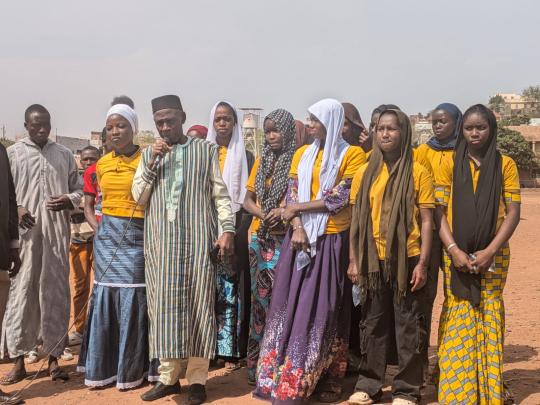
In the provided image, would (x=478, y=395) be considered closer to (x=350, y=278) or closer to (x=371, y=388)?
(x=371, y=388)

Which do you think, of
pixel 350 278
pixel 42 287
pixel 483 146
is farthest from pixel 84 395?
pixel 483 146

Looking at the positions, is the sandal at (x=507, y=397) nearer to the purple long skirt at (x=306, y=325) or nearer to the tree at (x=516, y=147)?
the purple long skirt at (x=306, y=325)

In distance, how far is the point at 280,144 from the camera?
4.96 m

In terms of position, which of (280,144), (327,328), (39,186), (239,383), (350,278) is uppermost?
(280,144)

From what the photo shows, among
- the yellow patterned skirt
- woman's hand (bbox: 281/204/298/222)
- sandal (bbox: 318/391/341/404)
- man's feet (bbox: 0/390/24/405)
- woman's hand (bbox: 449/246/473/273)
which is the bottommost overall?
man's feet (bbox: 0/390/24/405)

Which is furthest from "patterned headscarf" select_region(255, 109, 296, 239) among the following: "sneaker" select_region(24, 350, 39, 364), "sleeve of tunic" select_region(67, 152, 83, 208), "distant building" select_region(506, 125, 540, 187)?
"distant building" select_region(506, 125, 540, 187)

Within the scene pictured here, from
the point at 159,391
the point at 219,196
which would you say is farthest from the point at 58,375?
the point at 219,196

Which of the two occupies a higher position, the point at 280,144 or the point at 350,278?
the point at 280,144

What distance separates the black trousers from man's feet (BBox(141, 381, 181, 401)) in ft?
4.56

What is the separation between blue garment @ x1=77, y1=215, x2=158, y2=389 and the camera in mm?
4859

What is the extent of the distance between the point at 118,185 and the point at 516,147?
123 ft

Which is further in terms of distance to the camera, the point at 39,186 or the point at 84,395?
the point at 39,186

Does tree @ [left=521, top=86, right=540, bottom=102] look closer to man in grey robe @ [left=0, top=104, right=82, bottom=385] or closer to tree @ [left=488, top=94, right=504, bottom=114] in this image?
tree @ [left=488, top=94, right=504, bottom=114]

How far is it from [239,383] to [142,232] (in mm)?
1461
